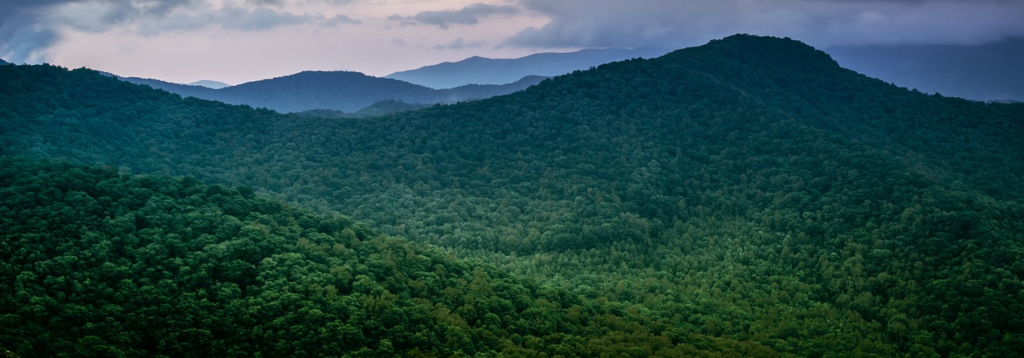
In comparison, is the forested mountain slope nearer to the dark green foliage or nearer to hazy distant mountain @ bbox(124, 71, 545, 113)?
the dark green foliage

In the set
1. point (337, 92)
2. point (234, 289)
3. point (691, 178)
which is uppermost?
point (337, 92)

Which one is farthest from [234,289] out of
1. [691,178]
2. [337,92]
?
[337,92]

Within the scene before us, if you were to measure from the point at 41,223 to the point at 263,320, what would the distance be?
1227 centimetres

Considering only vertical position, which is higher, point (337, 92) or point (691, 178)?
point (337, 92)

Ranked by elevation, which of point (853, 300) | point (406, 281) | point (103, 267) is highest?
point (103, 267)

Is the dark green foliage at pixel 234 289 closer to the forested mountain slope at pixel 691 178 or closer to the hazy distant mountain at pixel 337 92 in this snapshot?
the forested mountain slope at pixel 691 178

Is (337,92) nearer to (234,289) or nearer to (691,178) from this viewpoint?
(691,178)

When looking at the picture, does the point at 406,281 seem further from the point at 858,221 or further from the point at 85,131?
the point at 85,131

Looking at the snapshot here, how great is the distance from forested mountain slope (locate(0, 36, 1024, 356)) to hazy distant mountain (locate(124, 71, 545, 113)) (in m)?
95.9

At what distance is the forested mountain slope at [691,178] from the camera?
4006 cm

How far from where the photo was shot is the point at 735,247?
5047 cm

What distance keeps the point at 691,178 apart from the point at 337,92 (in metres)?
141

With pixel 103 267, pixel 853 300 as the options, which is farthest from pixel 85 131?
pixel 853 300

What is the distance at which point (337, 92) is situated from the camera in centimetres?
18550
